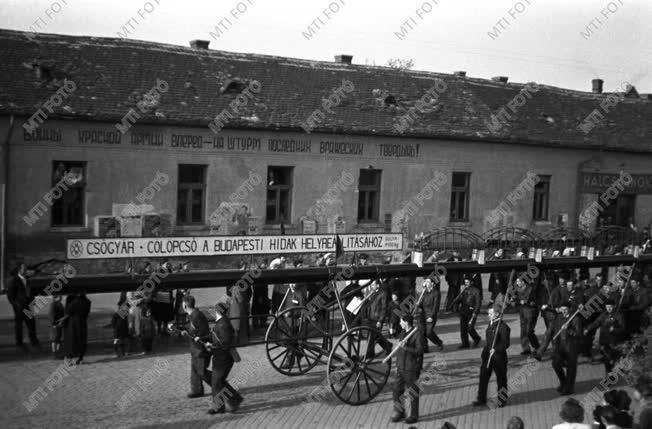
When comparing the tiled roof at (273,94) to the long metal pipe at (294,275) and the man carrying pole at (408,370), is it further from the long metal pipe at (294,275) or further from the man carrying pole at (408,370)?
the man carrying pole at (408,370)

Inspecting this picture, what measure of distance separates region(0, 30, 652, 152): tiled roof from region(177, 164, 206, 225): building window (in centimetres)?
155

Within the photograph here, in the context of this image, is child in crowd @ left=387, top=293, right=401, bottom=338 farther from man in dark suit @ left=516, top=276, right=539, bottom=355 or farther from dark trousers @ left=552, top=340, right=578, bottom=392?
dark trousers @ left=552, top=340, right=578, bottom=392

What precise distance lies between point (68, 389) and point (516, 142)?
20617 millimetres

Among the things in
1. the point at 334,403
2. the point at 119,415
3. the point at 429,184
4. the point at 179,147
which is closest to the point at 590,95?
the point at 429,184

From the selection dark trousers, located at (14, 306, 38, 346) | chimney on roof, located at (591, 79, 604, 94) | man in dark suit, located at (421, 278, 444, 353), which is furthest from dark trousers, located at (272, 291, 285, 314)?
chimney on roof, located at (591, 79, 604, 94)

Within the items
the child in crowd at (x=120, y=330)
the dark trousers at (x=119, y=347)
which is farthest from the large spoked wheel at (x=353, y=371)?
the dark trousers at (x=119, y=347)

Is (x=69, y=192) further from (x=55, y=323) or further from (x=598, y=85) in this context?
(x=598, y=85)

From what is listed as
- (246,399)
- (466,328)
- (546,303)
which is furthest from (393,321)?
(246,399)

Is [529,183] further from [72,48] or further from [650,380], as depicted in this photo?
[650,380]

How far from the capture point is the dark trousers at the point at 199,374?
1290cm

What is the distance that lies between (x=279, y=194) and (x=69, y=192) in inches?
251

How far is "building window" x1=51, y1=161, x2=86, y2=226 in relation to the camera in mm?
22156

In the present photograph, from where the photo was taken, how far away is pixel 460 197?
29.3 m

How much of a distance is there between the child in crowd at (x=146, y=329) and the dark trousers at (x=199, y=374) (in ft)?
8.76
